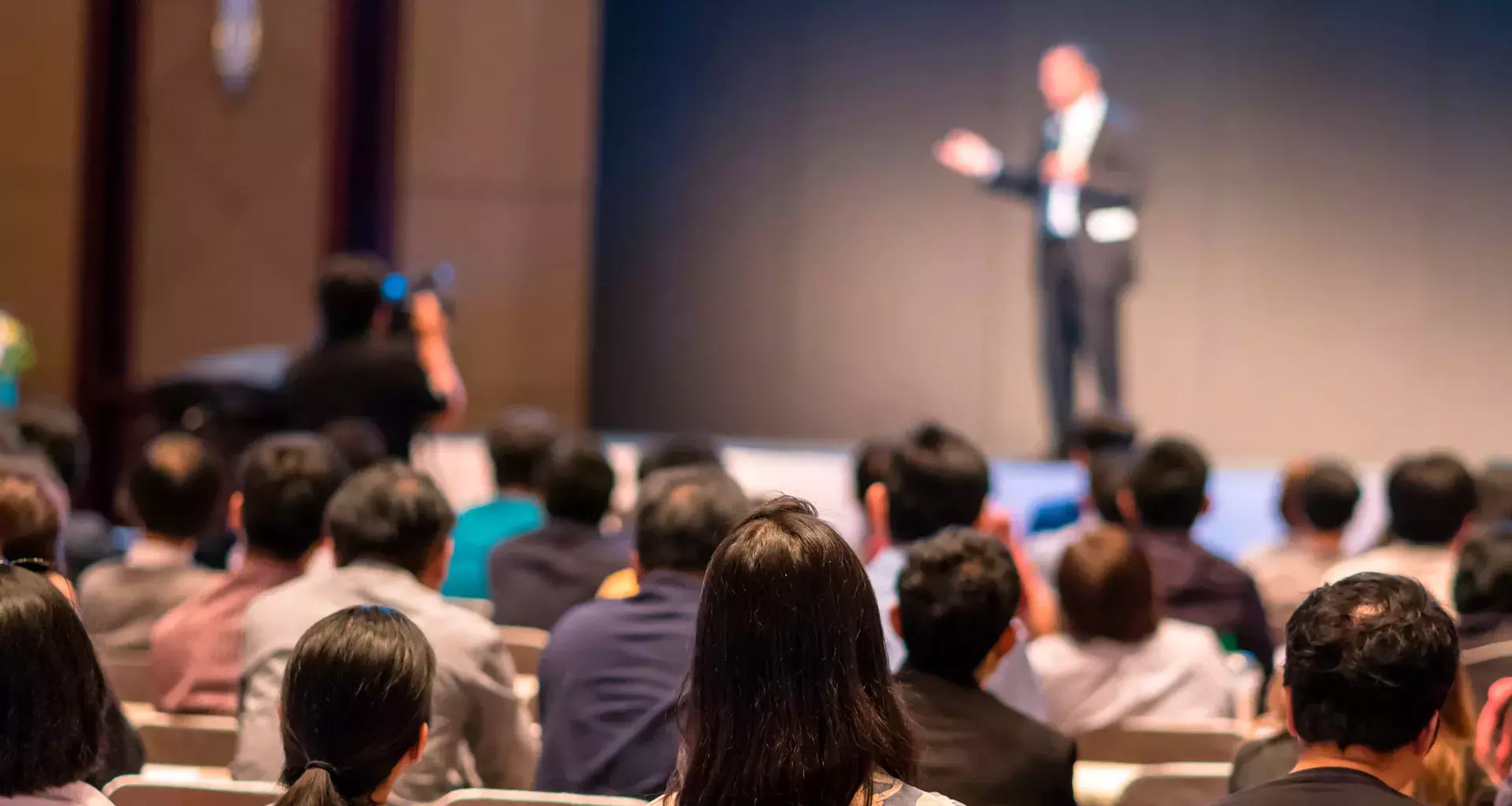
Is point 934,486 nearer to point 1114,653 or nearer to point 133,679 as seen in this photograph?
point 1114,653

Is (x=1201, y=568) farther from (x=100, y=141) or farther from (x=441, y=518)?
(x=100, y=141)

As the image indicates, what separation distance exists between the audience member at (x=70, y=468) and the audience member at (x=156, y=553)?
1.65ft

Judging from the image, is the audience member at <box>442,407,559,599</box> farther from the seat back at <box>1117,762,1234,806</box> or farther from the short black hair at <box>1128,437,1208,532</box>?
the seat back at <box>1117,762,1234,806</box>

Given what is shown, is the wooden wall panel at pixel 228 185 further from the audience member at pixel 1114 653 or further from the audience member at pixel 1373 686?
the audience member at pixel 1373 686

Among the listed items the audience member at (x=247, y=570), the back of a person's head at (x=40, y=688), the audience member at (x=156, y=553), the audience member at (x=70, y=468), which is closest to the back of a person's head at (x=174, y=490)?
the audience member at (x=156, y=553)

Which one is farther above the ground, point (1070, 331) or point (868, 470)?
point (1070, 331)

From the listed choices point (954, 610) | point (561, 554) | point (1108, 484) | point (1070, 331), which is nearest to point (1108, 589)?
point (954, 610)

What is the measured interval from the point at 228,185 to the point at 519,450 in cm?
430

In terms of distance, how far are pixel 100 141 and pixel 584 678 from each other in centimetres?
631

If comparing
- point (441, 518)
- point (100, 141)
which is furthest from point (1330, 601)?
point (100, 141)

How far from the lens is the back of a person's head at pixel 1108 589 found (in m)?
2.79

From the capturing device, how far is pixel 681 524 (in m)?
2.50

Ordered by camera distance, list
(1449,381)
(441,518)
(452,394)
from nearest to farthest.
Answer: (441,518) → (452,394) → (1449,381)

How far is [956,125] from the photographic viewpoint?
8703 mm
